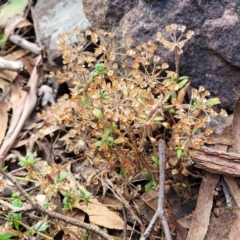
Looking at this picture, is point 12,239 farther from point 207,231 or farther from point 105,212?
point 207,231

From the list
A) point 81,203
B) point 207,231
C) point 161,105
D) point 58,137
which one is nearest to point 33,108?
point 58,137

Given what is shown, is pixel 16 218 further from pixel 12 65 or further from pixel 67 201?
pixel 12 65

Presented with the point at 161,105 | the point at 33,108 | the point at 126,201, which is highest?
Result: the point at 161,105

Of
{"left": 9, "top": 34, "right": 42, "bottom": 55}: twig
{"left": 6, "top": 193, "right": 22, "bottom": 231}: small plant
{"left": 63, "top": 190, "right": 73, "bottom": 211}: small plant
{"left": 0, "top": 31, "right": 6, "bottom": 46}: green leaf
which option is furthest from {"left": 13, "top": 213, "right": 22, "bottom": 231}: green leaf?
{"left": 0, "top": 31, "right": 6, "bottom": 46}: green leaf

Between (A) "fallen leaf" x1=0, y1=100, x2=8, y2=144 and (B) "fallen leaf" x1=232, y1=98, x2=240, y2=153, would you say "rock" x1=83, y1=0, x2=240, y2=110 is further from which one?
(A) "fallen leaf" x1=0, y1=100, x2=8, y2=144

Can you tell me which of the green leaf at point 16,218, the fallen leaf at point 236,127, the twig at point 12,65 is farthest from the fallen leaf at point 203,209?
the twig at point 12,65

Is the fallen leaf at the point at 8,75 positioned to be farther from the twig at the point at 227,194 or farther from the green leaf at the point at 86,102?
the twig at the point at 227,194
